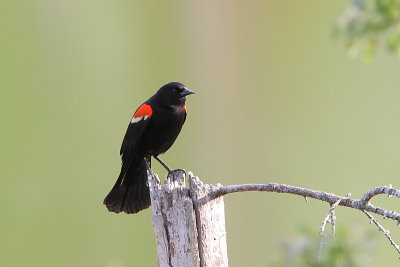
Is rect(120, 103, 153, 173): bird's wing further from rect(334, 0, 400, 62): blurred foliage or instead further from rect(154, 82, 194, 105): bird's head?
rect(334, 0, 400, 62): blurred foliage

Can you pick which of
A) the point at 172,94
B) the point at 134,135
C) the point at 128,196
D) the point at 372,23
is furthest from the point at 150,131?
the point at 372,23

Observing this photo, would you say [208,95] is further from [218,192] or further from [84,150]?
[218,192]

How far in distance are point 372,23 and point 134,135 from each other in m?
1.21

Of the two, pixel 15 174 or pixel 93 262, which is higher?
pixel 15 174

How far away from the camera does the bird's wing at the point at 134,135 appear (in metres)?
2.97

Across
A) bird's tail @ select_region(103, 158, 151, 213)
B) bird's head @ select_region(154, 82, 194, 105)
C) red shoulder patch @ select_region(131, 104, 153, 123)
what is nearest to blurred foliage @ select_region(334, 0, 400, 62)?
bird's head @ select_region(154, 82, 194, 105)

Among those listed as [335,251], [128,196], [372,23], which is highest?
[372,23]

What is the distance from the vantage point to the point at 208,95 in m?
8.73

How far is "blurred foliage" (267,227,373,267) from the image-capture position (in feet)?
5.48

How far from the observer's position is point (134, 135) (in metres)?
3.03

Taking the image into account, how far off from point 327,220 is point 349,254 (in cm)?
20

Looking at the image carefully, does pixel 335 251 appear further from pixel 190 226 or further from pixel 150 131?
pixel 150 131

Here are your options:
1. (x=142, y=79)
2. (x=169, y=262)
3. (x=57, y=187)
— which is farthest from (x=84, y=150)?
(x=169, y=262)

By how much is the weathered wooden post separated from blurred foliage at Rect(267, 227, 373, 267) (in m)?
0.23
